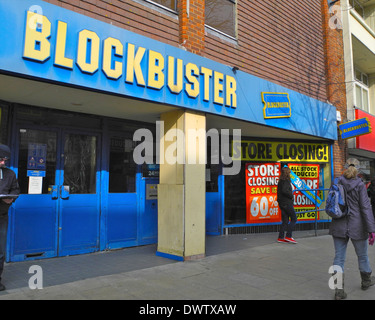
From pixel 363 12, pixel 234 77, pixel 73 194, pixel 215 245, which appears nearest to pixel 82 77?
pixel 73 194

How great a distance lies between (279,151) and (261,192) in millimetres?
1426

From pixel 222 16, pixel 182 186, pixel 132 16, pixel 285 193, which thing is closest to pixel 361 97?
Result: pixel 285 193

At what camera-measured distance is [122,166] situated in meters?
6.80

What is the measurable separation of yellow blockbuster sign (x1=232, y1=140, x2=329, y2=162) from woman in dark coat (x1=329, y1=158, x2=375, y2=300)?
188 inches

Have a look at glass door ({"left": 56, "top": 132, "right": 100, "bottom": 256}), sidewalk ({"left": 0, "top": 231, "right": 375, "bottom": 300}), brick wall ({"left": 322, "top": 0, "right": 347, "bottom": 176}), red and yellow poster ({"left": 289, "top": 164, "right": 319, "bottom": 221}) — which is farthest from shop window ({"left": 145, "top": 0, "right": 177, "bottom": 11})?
brick wall ({"left": 322, "top": 0, "right": 347, "bottom": 176})

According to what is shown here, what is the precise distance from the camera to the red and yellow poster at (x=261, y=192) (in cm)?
903

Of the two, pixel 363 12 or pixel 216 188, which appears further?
pixel 363 12

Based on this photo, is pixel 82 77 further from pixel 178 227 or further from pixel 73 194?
pixel 178 227

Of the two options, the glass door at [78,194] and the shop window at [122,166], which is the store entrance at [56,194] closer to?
the glass door at [78,194]

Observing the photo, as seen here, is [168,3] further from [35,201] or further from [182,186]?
[35,201]

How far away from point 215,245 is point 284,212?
1.81 meters

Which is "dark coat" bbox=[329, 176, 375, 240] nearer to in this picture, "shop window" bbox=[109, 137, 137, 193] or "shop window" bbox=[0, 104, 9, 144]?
"shop window" bbox=[109, 137, 137, 193]

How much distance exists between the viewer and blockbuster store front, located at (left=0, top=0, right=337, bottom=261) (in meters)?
4.37

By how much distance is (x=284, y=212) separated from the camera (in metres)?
7.55
